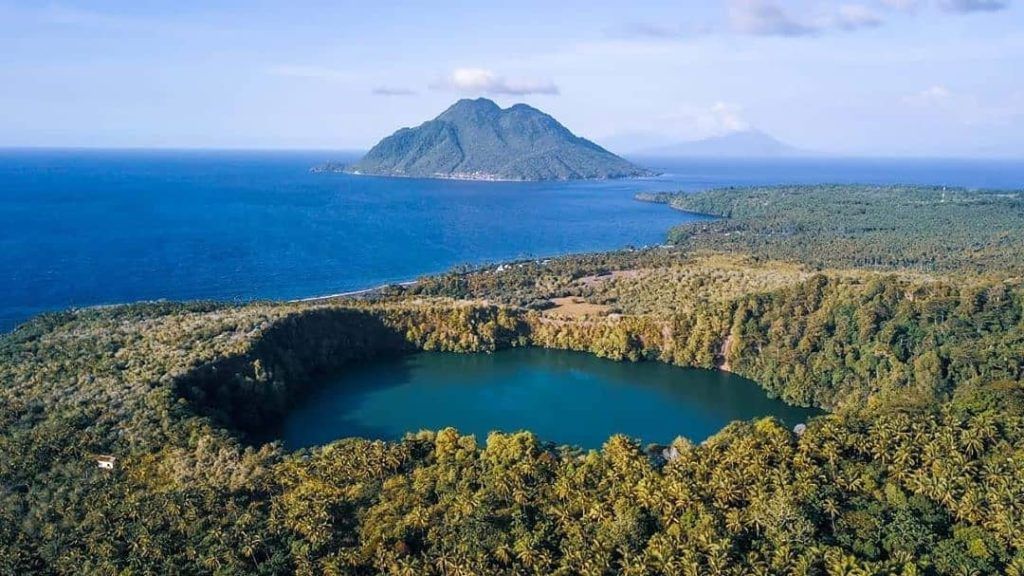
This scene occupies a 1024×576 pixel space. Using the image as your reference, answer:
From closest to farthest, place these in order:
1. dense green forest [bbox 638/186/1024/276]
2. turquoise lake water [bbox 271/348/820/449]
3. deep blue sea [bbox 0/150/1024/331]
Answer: turquoise lake water [bbox 271/348/820/449] < deep blue sea [bbox 0/150/1024/331] < dense green forest [bbox 638/186/1024/276]

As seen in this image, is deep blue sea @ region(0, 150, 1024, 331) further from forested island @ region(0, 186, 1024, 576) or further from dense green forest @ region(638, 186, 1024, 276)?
forested island @ region(0, 186, 1024, 576)

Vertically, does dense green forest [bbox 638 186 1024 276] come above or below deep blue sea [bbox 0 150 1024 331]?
above

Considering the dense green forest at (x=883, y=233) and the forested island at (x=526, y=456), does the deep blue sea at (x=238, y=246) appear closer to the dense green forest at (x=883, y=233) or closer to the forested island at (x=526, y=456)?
the dense green forest at (x=883, y=233)

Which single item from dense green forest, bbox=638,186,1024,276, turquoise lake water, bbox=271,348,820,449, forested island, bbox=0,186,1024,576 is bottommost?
turquoise lake water, bbox=271,348,820,449

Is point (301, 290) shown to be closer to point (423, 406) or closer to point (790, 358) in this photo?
point (423, 406)

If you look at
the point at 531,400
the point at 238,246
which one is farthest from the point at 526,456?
the point at 238,246

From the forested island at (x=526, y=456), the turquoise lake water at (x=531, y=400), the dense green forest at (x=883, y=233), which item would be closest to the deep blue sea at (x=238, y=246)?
the dense green forest at (x=883, y=233)

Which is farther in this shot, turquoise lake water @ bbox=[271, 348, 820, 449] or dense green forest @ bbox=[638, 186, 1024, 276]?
dense green forest @ bbox=[638, 186, 1024, 276]

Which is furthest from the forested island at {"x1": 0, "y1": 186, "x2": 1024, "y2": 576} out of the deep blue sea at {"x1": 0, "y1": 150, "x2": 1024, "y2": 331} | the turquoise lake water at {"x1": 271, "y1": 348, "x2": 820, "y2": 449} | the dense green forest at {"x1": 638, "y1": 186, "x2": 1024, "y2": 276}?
the dense green forest at {"x1": 638, "y1": 186, "x2": 1024, "y2": 276}

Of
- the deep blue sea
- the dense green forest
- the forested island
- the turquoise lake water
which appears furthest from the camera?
the dense green forest
